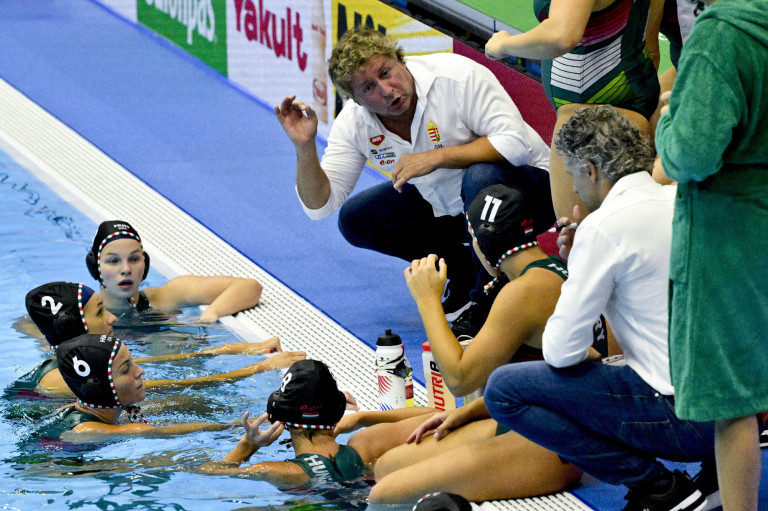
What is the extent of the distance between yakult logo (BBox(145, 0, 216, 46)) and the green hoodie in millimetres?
8335

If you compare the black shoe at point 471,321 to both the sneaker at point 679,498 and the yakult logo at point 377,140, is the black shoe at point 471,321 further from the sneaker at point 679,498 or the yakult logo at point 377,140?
the sneaker at point 679,498

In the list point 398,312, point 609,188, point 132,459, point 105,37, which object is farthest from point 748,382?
point 105,37

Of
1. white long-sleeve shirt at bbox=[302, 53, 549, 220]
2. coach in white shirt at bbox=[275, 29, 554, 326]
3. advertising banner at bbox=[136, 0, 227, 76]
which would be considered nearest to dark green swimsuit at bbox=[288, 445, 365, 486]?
coach in white shirt at bbox=[275, 29, 554, 326]

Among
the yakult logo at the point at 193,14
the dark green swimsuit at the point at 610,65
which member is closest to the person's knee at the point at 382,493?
→ the dark green swimsuit at the point at 610,65

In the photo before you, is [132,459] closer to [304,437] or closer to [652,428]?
[304,437]

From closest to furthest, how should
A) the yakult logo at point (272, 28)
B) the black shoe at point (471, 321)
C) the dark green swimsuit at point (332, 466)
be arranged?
the dark green swimsuit at point (332, 466) < the black shoe at point (471, 321) < the yakult logo at point (272, 28)

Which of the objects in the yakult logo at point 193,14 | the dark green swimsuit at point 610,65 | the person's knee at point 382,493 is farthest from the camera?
the yakult logo at point 193,14

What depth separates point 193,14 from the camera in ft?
36.5

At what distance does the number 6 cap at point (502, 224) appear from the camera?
3.83 m

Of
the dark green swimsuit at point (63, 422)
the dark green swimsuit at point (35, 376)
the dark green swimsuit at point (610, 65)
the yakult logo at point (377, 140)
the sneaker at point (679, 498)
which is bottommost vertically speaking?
the dark green swimsuit at point (35, 376)

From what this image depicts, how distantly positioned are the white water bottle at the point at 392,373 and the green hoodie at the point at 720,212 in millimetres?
1642

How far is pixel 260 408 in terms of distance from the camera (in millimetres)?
4934

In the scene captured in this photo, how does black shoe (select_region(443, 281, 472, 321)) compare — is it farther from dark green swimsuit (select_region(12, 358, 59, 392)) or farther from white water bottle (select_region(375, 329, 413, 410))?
dark green swimsuit (select_region(12, 358, 59, 392))

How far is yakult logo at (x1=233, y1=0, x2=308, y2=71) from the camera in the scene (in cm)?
916
